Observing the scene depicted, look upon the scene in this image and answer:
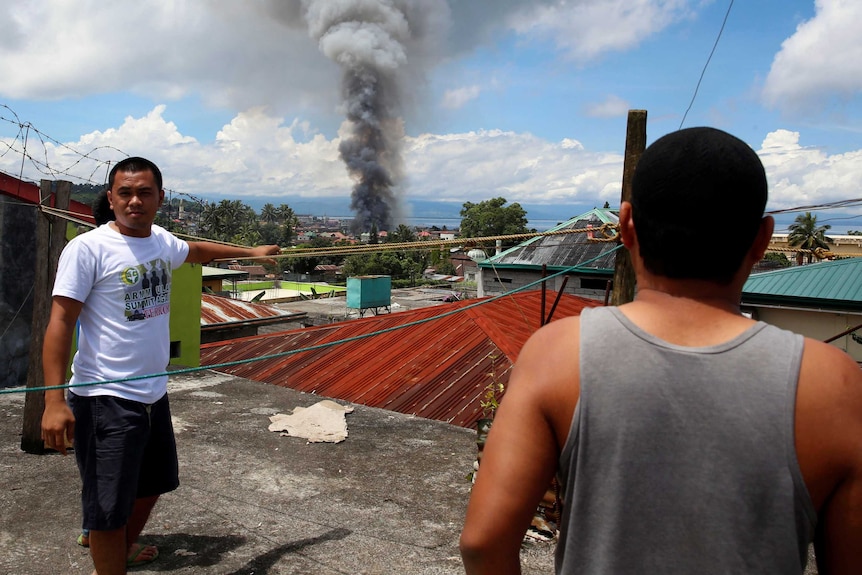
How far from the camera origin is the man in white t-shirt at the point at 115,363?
2836 mm

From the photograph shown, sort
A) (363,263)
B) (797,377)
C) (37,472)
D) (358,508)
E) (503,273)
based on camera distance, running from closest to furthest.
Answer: (797,377), (358,508), (37,472), (503,273), (363,263)

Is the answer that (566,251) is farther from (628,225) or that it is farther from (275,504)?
(628,225)

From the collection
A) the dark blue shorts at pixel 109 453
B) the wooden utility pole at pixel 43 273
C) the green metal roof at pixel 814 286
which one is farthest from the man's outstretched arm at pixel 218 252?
the green metal roof at pixel 814 286

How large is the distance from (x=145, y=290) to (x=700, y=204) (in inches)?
100.0

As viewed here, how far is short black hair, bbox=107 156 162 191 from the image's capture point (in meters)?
3.10

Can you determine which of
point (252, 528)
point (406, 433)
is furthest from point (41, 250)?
point (406, 433)

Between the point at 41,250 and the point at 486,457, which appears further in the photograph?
the point at 41,250

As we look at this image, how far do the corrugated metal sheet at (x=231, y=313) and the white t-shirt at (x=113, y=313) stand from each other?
12.2 meters

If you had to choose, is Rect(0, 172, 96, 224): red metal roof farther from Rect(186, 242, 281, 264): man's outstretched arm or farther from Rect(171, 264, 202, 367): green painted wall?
Rect(186, 242, 281, 264): man's outstretched arm


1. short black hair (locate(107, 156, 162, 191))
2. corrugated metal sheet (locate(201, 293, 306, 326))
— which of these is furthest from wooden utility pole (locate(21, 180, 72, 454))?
corrugated metal sheet (locate(201, 293, 306, 326))

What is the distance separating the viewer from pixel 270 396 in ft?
22.7

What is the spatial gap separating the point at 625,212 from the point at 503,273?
19840 millimetres

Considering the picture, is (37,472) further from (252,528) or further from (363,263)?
(363,263)

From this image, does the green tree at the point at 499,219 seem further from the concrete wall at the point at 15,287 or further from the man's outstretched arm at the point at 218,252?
the man's outstretched arm at the point at 218,252
